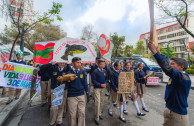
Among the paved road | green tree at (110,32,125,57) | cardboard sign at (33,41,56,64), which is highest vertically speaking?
green tree at (110,32,125,57)

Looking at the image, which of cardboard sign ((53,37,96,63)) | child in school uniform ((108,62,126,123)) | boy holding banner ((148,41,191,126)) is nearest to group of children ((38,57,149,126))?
child in school uniform ((108,62,126,123))

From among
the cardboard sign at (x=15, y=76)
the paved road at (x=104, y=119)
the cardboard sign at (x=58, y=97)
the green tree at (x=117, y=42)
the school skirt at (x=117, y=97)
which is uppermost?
the green tree at (x=117, y=42)

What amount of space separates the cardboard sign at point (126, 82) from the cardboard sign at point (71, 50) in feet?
3.71

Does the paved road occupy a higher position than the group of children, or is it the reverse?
the group of children

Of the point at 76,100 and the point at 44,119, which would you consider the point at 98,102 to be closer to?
the point at 76,100

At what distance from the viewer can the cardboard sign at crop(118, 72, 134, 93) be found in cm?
347

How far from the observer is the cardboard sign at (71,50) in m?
2.97

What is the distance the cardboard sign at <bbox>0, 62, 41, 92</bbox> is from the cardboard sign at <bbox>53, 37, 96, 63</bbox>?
1.61 metres

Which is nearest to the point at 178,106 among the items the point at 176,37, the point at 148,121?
the point at 148,121

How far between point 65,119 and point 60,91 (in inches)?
55.6

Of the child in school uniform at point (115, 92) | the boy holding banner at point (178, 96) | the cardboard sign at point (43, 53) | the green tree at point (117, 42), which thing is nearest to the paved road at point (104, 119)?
the child in school uniform at point (115, 92)

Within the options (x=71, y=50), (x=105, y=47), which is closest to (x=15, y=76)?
(x=71, y=50)

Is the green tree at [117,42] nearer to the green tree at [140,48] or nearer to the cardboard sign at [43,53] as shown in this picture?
the green tree at [140,48]

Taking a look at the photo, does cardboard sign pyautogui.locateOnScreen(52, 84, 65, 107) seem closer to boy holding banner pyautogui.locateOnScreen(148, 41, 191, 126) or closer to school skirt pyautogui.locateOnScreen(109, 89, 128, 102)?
school skirt pyautogui.locateOnScreen(109, 89, 128, 102)
